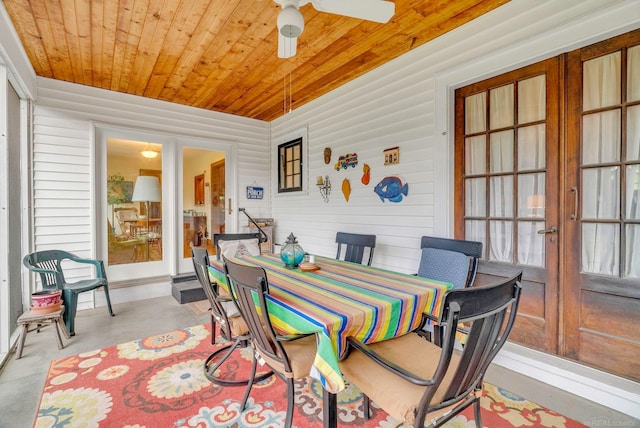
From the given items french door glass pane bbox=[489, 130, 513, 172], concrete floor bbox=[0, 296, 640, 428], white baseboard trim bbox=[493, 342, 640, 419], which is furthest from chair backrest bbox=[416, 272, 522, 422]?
french door glass pane bbox=[489, 130, 513, 172]

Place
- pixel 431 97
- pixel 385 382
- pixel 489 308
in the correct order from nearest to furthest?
pixel 489 308, pixel 385 382, pixel 431 97

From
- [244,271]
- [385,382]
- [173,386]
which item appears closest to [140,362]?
[173,386]

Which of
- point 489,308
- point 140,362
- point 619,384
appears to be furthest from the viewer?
point 140,362

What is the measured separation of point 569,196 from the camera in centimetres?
221

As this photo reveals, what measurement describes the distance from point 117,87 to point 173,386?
387cm

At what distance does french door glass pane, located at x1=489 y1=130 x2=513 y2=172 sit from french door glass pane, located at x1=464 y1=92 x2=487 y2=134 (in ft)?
0.51

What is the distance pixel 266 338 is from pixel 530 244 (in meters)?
2.20

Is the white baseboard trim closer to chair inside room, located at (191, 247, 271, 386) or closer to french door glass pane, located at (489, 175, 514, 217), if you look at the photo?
french door glass pane, located at (489, 175, 514, 217)

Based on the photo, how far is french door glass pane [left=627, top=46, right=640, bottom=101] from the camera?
1950mm

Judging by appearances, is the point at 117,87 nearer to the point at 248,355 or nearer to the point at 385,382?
the point at 248,355

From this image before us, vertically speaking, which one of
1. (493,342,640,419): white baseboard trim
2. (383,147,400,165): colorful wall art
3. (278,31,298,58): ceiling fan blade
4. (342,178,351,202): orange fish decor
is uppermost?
(278,31,298,58): ceiling fan blade

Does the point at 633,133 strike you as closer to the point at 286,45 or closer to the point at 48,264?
the point at 286,45

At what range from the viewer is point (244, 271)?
155 centimetres

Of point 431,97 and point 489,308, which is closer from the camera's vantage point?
point 489,308
